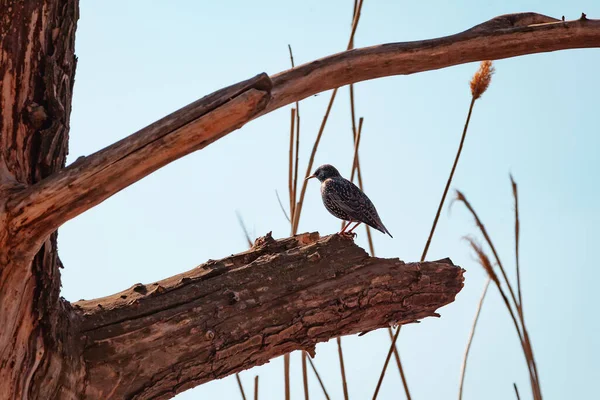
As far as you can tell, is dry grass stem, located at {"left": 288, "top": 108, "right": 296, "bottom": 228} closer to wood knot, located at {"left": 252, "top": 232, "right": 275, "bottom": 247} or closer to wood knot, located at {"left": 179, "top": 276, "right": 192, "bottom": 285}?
wood knot, located at {"left": 252, "top": 232, "right": 275, "bottom": 247}

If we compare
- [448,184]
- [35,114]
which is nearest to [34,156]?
[35,114]

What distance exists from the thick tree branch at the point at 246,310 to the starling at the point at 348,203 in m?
1.08

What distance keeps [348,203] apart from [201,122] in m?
2.57

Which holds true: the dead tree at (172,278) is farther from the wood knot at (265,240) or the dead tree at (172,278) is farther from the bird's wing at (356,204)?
the bird's wing at (356,204)

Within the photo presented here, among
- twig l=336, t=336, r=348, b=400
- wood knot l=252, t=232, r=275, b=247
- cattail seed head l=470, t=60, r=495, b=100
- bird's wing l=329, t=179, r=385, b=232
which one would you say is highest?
bird's wing l=329, t=179, r=385, b=232

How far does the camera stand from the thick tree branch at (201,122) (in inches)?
98.6

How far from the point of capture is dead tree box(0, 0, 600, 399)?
2.56 metres

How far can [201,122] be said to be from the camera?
2.50 meters

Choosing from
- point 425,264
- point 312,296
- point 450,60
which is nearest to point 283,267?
point 312,296

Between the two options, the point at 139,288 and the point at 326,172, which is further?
the point at 326,172

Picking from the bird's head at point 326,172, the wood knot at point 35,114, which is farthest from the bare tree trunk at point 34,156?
the bird's head at point 326,172

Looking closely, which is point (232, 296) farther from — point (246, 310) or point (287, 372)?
point (287, 372)

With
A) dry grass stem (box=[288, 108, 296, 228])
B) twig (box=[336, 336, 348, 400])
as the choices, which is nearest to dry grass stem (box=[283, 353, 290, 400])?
twig (box=[336, 336, 348, 400])

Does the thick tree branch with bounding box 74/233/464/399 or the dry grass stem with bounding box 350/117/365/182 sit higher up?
the dry grass stem with bounding box 350/117/365/182
